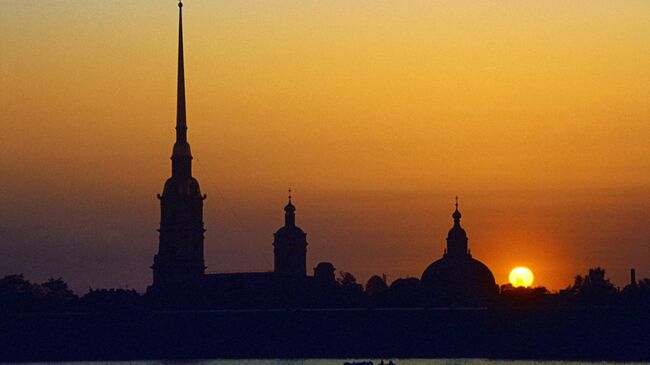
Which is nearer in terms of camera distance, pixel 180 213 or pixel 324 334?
pixel 324 334

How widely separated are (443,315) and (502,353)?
11.3 metres

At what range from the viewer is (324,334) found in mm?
185750

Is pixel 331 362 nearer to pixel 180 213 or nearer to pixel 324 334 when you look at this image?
pixel 324 334

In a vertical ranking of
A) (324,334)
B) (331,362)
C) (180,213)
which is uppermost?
(180,213)

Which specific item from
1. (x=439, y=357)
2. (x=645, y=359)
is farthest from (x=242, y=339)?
(x=645, y=359)

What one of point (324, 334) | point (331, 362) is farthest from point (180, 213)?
point (331, 362)

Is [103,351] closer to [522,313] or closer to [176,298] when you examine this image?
[176,298]

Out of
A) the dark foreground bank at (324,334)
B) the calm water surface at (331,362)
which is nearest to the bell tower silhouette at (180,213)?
the dark foreground bank at (324,334)

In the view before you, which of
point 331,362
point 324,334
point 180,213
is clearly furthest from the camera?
point 180,213

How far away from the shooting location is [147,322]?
187 m

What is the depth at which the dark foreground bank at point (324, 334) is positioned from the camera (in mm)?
177250

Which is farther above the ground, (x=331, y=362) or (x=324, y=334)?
(x=324, y=334)

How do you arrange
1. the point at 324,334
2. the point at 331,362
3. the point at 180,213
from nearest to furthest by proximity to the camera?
the point at 331,362, the point at 324,334, the point at 180,213

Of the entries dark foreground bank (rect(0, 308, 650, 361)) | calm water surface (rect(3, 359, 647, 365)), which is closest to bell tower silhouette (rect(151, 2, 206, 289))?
dark foreground bank (rect(0, 308, 650, 361))
